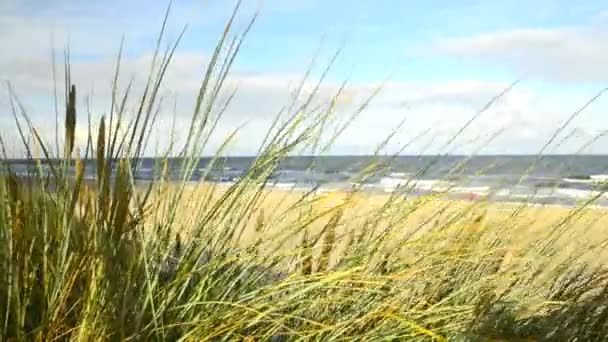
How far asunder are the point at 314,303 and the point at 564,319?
3.37 feet

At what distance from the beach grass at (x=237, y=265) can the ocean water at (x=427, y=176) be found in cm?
6

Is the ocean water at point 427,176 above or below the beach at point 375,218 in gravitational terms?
above

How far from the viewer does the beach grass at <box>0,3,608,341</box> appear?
166cm

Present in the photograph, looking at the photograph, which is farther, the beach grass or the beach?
the beach

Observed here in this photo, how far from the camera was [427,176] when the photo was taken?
2.77 meters

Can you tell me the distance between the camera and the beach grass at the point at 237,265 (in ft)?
5.45

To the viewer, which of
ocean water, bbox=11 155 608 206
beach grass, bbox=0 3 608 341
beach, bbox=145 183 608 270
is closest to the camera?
beach grass, bbox=0 3 608 341

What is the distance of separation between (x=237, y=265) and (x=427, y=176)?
1.07 meters

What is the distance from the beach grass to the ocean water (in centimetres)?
6

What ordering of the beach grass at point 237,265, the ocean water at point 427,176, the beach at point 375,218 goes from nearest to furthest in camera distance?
1. the beach grass at point 237,265
2. the beach at point 375,218
3. the ocean water at point 427,176

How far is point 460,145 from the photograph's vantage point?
271 cm

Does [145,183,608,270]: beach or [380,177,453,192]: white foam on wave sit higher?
[380,177,453,192]: white foam on wave

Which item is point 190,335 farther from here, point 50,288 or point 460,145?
point 460,145

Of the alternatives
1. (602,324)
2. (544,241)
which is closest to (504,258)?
(544,241)
